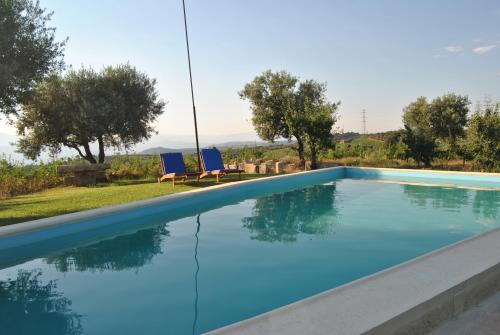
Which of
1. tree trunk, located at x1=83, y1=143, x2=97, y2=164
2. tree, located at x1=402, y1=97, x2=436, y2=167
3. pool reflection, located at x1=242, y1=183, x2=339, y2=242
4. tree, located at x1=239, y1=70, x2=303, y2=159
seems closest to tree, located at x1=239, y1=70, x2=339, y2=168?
tree, located at x1=239, y1=70, x2=303, y2=159

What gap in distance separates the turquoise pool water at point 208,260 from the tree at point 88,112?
966 centimetres

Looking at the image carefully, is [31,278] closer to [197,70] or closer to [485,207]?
[485,207]

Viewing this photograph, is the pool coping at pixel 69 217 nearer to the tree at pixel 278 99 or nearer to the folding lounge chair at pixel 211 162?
the folding lounge chair at pixel 211 162

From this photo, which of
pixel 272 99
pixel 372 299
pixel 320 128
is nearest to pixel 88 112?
pixel 272 99

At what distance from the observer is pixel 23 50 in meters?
10.8

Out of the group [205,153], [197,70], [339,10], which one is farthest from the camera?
[339,10]

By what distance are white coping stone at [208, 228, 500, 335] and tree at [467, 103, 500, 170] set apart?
1259cm

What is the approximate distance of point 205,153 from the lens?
40.5 ft

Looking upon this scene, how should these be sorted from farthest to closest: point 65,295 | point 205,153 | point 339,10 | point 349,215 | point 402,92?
1. point 402,92
2. point 339,10
3. point 205,153
4. point 349,215
5. point 65,295

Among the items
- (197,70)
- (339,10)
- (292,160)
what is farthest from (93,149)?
(339,10)

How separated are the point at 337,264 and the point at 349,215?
3009 millimetres

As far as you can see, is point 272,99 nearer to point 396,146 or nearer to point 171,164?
point 396,146

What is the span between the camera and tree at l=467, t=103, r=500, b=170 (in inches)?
528

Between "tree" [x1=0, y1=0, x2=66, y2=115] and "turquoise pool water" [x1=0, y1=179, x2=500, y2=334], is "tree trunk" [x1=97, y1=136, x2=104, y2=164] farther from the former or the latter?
"turquoise pool water" [x1=0, y1=179, x2=500, y2=334]
